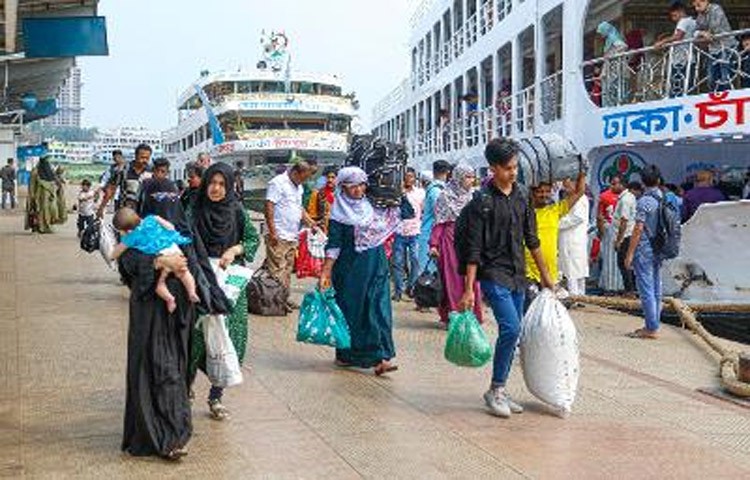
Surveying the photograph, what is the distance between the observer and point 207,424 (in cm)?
501

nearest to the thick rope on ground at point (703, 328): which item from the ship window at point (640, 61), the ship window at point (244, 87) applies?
the ship window at point (640, 61)

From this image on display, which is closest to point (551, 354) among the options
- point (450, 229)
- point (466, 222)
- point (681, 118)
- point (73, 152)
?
point (466, 222)

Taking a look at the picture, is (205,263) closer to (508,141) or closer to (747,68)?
(508,141)

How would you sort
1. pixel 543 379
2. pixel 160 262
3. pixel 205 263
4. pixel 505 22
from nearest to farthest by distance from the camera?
pixel 160 262
pixel 205 263
pixel 543 379
pixel 505 22

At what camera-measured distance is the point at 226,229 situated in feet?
18.3

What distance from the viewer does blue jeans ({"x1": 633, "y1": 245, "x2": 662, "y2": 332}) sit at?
832 cm

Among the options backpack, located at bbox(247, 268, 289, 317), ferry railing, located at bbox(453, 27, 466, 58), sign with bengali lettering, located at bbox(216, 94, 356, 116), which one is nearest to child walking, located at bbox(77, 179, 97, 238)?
backpack, located at bbox(247, 268, 289, 317)

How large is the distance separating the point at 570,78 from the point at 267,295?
6.62 m

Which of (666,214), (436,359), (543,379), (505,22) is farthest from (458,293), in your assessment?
(505,22)

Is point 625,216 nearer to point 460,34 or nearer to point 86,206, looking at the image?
point 86,206

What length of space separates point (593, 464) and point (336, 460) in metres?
1.19

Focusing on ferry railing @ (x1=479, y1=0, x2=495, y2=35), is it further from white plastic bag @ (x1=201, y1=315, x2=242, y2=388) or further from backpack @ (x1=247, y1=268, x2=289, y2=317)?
white plastic bag @ (x1=201, y1=315, x2=242, y2=388)

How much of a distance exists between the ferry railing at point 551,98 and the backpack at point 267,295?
23.0 ft

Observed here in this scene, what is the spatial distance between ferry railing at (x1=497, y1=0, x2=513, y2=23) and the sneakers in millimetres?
13703
